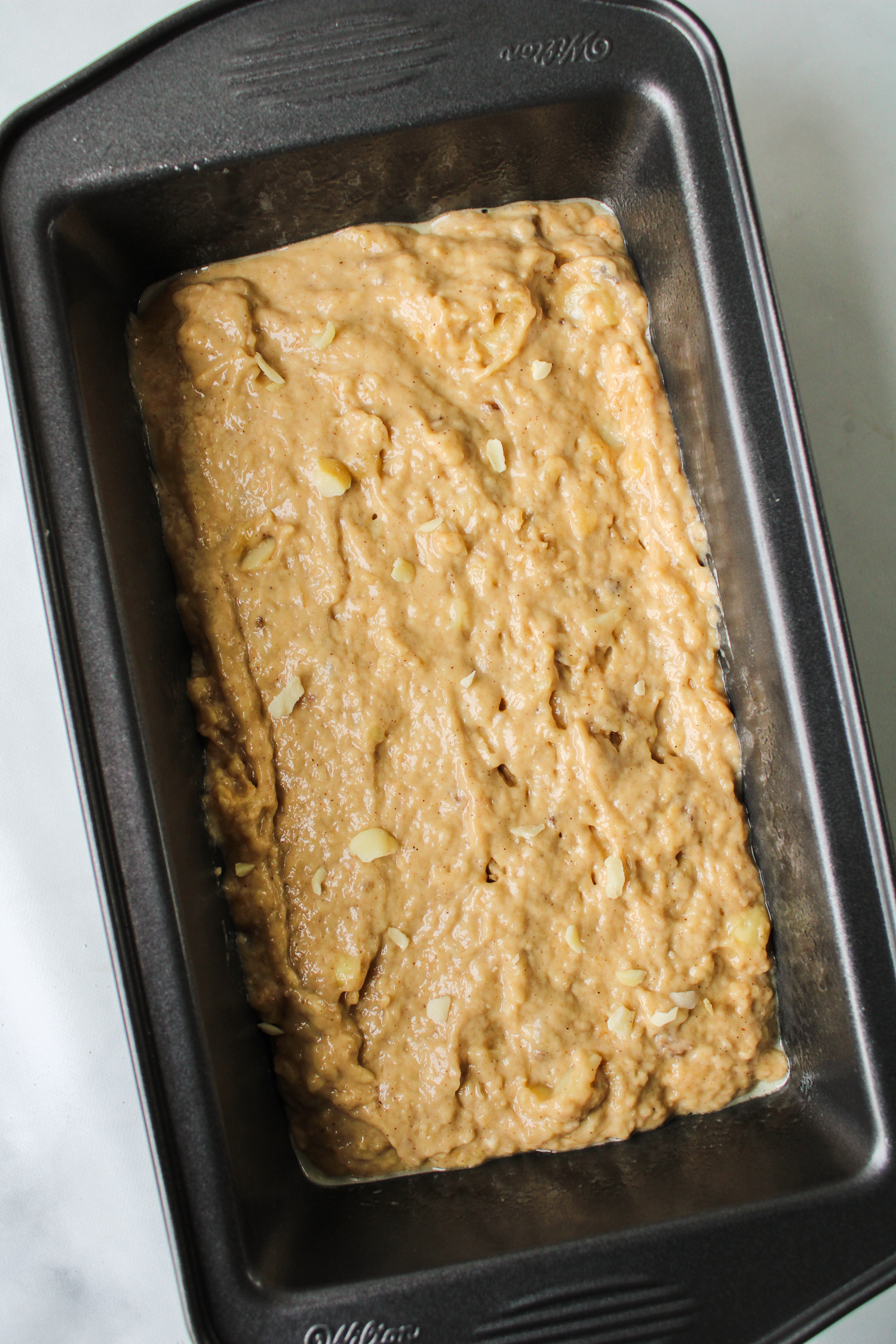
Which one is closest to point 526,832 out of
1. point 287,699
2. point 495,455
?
point 287,699

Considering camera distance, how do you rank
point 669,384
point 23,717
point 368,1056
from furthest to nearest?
point 23,717 < point 669,384 < point 368,1056

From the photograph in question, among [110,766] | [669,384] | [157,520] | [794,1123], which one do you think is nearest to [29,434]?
[157,520]

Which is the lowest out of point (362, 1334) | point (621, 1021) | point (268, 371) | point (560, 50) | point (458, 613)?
point (362, 1334)

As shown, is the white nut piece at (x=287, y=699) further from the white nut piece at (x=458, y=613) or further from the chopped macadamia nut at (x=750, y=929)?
the chopped macadamia nut at (x=750, y=929)

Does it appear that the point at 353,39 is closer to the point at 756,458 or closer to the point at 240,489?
the point at 240,489

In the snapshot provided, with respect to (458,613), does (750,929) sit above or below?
below

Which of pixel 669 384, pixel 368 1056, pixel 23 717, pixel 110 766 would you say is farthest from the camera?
pixel 23 717

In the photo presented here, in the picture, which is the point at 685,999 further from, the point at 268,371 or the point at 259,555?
the point at 268,371
